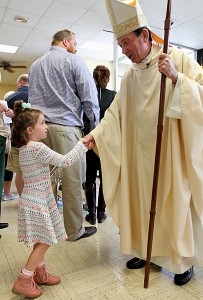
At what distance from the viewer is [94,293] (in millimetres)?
1424

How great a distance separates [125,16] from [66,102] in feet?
2.46

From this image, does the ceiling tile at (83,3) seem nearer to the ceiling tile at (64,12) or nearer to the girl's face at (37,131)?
the ceiling tile at (64,12)

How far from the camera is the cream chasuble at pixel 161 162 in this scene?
4.42ft

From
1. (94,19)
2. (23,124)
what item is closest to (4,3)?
(94,19)

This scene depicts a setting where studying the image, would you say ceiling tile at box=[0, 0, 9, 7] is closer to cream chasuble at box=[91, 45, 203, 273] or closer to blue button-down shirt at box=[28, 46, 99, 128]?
blue button-down shirt at box=[28, 46, 99, 128]

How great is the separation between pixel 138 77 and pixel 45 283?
4.21ft

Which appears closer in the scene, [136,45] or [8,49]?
[136,45]

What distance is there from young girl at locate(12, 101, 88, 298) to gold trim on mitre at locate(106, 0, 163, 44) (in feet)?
2.15

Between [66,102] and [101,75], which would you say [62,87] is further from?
[101,75]

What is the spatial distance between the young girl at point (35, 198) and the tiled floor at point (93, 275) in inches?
7.1

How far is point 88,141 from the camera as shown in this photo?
5.08 ft

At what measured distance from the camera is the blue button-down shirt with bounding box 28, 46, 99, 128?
1954 mm

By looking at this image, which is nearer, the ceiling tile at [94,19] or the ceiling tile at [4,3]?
the ceiling tile at [4,3]

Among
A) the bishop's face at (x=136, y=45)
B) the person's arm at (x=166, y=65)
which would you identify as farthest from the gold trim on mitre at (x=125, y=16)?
the person's arm at (x=166, y=65)
